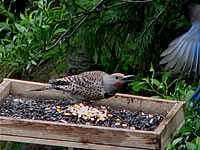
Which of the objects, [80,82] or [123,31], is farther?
[123,31]

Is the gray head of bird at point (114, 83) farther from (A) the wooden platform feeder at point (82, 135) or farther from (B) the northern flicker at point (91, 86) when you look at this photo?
(A) the wooden platform feeder at point (82, 135)

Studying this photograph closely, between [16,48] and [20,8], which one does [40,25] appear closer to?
[16,48]

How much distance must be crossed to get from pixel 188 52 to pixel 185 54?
7cm

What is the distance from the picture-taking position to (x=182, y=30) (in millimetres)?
3578

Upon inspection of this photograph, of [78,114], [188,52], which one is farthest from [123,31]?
[78,114]

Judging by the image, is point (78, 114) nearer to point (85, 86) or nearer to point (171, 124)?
point (85, 86)

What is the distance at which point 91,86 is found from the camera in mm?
2750

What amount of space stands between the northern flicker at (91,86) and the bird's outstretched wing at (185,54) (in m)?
0.40

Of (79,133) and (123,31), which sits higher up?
(123,31)

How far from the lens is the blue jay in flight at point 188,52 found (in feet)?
9.56

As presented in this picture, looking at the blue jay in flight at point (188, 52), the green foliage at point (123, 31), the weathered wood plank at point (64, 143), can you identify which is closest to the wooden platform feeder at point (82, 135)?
the weathered wood plank at point (64, 143)

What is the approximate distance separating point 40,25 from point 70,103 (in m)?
0.68

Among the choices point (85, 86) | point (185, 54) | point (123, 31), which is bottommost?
point (85, 86)

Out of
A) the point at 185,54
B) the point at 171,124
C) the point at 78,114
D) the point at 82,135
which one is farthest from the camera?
the point at 185,54
